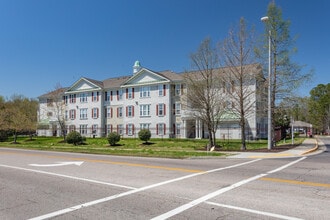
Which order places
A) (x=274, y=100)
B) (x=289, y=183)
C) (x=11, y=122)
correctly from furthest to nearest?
(x=11, y=122) < (x=274, y=100) < (x=289, y=183)

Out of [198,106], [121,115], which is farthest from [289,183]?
[121,115]

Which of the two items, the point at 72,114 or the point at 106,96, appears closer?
the point at 106,96

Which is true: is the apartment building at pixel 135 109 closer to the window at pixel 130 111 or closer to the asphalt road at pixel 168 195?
the window at pixel 130 111

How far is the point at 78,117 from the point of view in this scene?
165ft

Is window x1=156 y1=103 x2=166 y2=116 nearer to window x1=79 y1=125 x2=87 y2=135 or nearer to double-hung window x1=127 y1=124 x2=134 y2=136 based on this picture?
double-hung window x1=127 y1=124 x2=134 y2=136

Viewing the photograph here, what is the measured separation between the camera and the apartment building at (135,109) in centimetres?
3774

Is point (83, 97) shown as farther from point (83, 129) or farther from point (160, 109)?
point (160, 109)

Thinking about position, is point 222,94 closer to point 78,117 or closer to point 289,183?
point 289,183

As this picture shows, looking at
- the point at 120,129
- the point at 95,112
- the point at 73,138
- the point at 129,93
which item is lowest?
the point at 73,138

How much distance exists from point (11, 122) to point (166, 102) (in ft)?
85.1

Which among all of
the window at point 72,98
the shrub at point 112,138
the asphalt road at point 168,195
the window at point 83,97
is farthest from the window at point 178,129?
the asphalt road at point 168,195

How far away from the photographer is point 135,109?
43562mm

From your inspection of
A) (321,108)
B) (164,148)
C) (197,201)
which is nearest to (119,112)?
(164,148)

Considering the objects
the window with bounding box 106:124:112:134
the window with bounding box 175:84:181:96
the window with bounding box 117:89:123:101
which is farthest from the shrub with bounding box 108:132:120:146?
the window with bounding box 106:124:112:134
